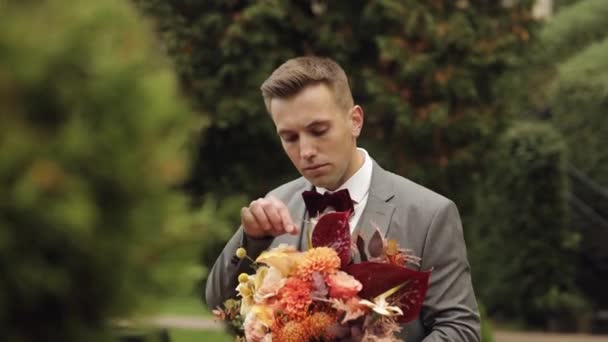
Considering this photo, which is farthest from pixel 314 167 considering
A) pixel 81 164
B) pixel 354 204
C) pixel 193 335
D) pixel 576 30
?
pixel 576 30

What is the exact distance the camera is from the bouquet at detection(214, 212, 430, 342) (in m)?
3.30

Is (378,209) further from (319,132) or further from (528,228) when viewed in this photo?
(528,228)

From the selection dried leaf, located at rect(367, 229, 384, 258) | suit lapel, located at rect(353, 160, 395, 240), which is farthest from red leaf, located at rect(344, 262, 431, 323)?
suit lapel, located at rect(353, 160, 395, 240)

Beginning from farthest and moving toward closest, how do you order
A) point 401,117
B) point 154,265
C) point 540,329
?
point 540,329 → point 401,117 → point 154,265

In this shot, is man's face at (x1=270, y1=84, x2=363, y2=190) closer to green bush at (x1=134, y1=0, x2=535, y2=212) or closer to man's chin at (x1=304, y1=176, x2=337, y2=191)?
man's chin at (x1=304, y1=176, x2=337, y2=191)

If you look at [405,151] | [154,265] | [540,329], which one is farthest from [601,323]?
[154,265]

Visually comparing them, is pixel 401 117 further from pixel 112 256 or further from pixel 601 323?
pixel 112 256

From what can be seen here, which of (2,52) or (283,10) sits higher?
(283,10)

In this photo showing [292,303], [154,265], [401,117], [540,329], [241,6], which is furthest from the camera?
[540,329]

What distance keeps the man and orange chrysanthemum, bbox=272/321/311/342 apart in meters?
0.26

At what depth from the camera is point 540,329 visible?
18.0m

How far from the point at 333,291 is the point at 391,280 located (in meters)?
0.18

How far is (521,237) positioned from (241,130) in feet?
19.1

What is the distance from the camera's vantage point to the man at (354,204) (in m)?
3.54
